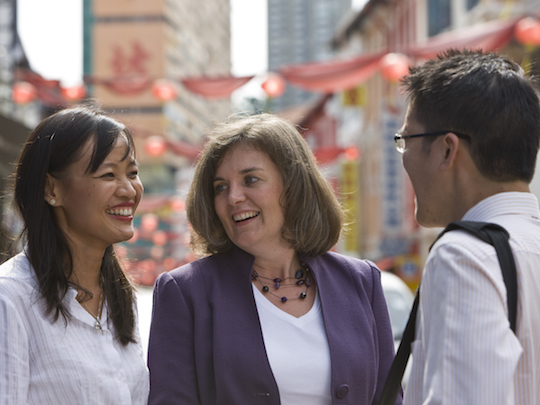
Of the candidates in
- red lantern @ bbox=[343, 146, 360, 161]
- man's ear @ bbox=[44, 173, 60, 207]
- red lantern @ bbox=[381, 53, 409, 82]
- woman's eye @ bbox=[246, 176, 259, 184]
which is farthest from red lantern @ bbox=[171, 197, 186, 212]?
man's ear @ bbox=[44, 173, 60, 207]

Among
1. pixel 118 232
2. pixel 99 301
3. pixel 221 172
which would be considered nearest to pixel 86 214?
pixel 118 232

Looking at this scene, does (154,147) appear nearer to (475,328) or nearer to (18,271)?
(18,271)

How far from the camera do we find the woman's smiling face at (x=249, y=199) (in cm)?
271

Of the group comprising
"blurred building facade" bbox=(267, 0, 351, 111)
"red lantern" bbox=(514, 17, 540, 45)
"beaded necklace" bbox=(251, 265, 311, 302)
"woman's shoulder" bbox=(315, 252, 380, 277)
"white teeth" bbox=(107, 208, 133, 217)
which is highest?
"blurred building facade" bbox=(267, 0, 351, 111)

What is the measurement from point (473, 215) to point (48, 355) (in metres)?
1.42

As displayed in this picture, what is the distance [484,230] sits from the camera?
62.7 inches

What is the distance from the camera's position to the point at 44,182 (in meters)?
2.38

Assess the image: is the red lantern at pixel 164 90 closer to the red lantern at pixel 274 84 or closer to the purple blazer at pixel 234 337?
the red lantern at pixel 274 84

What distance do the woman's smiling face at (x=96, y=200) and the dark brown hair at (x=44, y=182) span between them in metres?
0.03

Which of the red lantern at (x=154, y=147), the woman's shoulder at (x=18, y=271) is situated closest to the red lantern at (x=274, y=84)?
the red lantern at (x=154, y=147)

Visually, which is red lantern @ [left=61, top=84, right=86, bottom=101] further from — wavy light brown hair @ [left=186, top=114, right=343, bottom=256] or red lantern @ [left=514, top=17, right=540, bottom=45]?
wavy light brown hair @ [left=186, top=114, right=343, bottom=256]

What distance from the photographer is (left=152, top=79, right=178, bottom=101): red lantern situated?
13.0m

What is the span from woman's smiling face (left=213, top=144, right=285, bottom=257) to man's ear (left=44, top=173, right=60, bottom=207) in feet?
2.19

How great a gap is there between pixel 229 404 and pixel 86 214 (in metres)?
0.89
